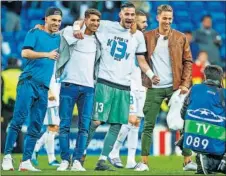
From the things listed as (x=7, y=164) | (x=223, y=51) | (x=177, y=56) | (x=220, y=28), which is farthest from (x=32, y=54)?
(x=220, y=28)

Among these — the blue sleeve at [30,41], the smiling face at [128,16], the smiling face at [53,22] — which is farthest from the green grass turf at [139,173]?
the smiling face at [128,16]

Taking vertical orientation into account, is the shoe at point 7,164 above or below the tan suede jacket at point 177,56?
below

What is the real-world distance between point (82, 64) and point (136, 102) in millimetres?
2699

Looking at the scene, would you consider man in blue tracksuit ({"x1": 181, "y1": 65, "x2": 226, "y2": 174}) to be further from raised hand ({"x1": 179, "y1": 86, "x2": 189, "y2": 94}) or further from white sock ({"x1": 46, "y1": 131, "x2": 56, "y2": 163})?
white sock ({"x1": 46, "y1": 131, "x2": 56, "y2": 163})

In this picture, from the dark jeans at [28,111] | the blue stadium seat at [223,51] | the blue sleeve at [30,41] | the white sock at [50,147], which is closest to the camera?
the blue sleeve at [30,41]

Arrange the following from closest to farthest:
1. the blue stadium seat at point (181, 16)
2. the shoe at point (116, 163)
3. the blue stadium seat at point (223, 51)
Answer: the shoe at point (116, 163) → the blue stadium seat at point (223, 51) → the blue stadium seat at point (181, 16)

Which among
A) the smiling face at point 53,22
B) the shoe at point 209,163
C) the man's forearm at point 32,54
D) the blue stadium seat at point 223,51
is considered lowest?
the shoe at point 209,163

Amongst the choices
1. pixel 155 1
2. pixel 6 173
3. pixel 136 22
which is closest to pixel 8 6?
pixel 155 1

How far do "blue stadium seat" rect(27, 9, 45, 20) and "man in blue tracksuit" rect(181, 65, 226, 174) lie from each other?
11131mm

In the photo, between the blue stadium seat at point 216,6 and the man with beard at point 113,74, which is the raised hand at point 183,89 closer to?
the man with beard at point 113,74

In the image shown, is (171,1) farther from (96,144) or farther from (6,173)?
(6,173)

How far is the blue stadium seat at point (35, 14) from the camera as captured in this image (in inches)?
899

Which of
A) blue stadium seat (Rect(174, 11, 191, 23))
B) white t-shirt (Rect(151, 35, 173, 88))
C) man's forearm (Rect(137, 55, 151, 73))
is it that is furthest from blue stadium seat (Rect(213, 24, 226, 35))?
man's forearm (Rect(137, 55, 151, 73))

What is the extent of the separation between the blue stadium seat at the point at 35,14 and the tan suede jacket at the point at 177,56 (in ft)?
31.4
